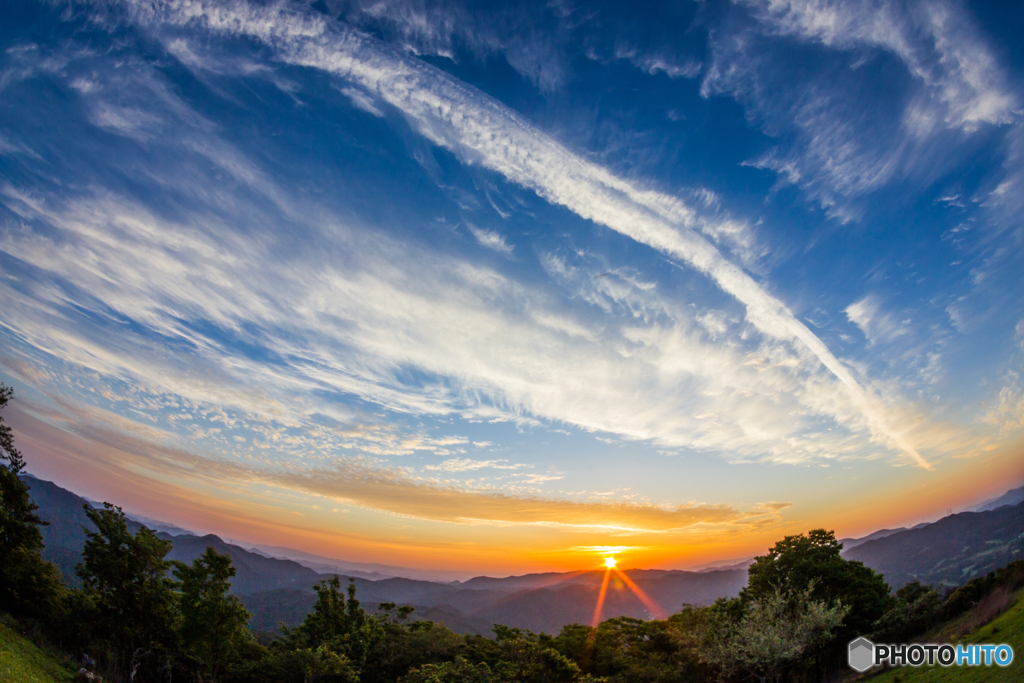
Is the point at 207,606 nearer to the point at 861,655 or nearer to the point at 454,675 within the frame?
the point at 454,675

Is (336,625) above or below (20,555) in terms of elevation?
below

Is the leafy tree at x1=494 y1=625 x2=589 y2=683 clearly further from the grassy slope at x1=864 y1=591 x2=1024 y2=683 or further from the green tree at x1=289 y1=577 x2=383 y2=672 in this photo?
the green tree at x1=289 y1=577 x2=383 y2=672

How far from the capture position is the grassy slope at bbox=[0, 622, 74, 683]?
19.8 m

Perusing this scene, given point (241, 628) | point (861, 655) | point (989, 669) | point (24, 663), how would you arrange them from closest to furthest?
1. point (989, 669)
2. point (24, 663)
3. point (241, 628)
4. point (861, 655)

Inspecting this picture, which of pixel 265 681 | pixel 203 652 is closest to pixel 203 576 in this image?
pixel 203 652

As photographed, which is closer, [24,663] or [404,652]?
[24,663]

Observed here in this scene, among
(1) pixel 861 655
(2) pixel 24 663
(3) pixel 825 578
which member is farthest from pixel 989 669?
(2) pixel 24 663

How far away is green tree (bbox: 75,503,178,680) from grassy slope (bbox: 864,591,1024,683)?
164 feet

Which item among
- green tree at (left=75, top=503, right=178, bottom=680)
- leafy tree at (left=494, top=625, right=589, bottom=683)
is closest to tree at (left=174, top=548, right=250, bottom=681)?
green tree at (left=75, top=503, right=178, bottom=680)

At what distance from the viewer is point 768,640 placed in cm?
3338

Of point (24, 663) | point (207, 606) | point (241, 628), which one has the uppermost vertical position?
point (207, 606)

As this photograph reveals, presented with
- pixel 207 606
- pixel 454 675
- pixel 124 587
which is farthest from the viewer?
pixel 124 587

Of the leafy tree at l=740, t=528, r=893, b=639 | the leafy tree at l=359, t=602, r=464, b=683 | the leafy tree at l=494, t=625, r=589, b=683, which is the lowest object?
the leafy tree at l=359, t=602, r=464, b=683

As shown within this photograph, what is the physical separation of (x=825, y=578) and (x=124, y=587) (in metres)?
69.3
